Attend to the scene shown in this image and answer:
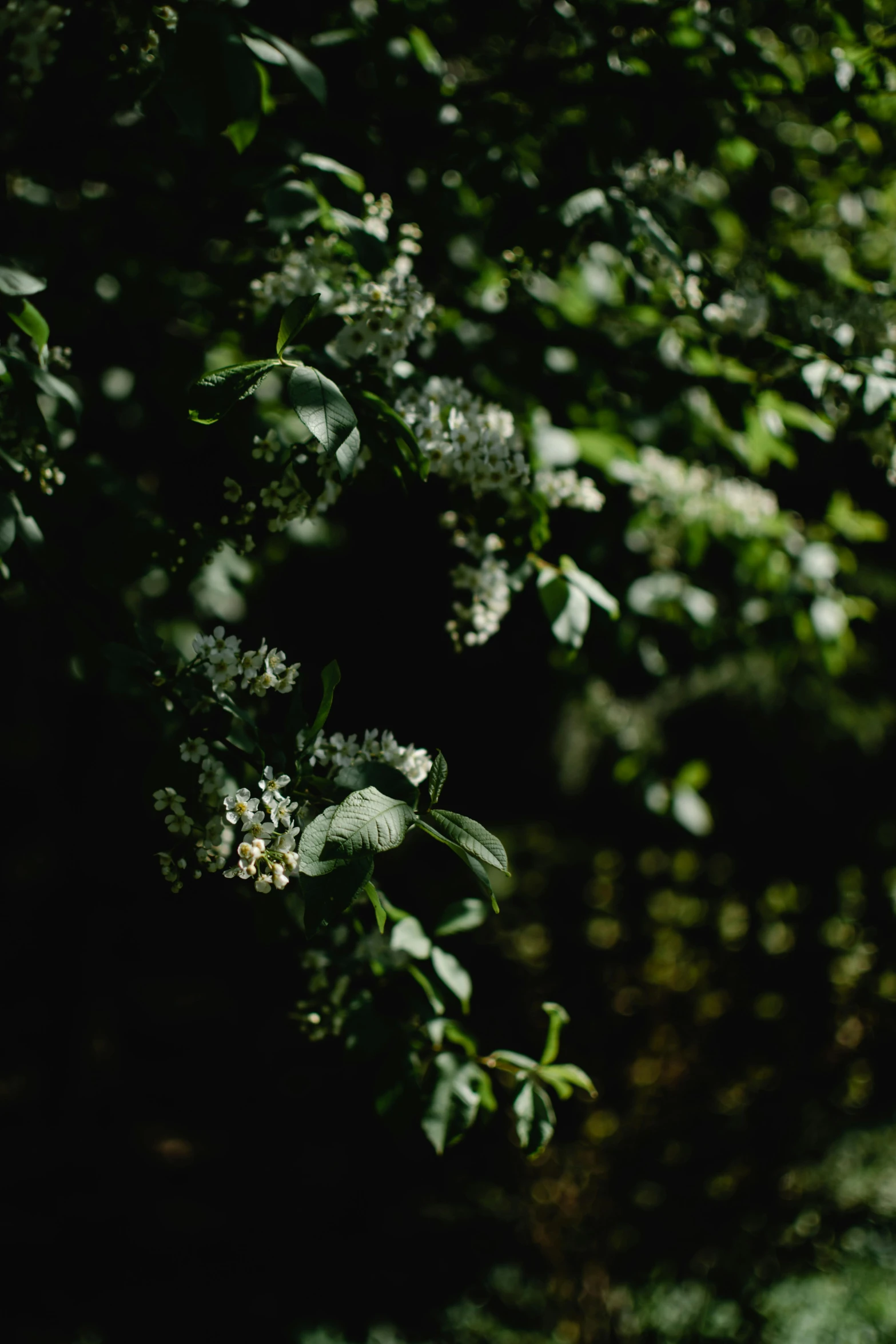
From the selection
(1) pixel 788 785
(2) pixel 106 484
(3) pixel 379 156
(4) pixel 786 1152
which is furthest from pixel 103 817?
(1) pixel 788 785

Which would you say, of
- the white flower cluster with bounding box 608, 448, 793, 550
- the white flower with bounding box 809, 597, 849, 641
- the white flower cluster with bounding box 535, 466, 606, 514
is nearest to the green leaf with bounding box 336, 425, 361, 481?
the white flower cluster with bounding box 535, 466, 606, 514

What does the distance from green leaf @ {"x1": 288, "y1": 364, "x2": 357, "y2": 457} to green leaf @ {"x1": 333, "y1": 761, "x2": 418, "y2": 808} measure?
1.34ft

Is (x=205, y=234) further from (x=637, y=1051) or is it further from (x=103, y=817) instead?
(x=637, y=1051)

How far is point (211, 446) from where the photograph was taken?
169 centimetres

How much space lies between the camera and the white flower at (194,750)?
131 cm

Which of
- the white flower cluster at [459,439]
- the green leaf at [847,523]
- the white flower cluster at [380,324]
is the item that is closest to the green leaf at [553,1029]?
the white flower cluster at [459,439]

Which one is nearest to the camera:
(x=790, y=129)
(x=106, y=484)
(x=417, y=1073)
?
(x=417, y=1073)

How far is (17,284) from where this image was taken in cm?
142

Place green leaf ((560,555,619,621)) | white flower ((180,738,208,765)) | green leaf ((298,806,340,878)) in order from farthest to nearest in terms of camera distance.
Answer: green leaf ((560,555,619,621)), white flower ((180,738,208,765)), green leaf ((298,806,340,878))

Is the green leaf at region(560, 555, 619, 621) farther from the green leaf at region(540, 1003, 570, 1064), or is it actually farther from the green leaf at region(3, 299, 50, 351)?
the green leaf at region(3, 299, 50, 351)

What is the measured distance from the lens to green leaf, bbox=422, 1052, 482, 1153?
1.48m

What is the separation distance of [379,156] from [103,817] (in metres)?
2.24

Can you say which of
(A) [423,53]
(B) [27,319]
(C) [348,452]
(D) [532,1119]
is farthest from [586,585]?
(A) [423,53]

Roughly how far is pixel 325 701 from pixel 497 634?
66.0 inches
